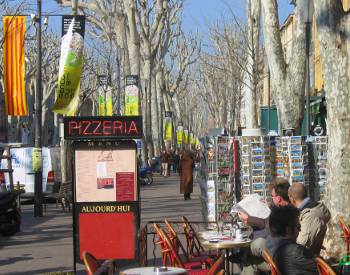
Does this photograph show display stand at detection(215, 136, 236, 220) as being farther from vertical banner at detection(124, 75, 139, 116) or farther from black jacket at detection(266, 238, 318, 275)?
vertical banner at detection(124, 75, 139, 116)

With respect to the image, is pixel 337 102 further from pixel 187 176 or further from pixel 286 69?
pixel 187 176

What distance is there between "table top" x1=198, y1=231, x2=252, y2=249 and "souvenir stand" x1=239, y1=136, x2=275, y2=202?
6.03 metres

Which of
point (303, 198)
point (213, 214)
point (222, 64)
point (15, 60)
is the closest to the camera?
point (303, 198)

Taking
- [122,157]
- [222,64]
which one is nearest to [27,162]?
[122,157]

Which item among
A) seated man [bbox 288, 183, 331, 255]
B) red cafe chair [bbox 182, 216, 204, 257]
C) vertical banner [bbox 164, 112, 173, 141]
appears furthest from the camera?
vertical banner [bbox 164, 112, 173, 141]

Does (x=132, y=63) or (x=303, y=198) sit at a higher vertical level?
(x=132, y=63)

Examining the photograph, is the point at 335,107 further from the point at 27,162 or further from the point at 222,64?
the point at 222,64

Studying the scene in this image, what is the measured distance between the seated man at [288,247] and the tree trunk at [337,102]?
4731 mm

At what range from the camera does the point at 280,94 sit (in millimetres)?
19125

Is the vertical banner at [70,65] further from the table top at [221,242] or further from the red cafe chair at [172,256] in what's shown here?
the table top at [221,242]

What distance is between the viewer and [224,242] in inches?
367

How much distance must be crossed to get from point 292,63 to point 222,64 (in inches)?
1725

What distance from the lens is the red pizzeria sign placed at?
12102 millimetres

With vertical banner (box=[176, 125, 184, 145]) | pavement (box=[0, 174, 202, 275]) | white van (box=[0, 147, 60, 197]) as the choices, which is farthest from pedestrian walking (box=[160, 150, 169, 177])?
white van (box=[0, 147, 60, 197])
